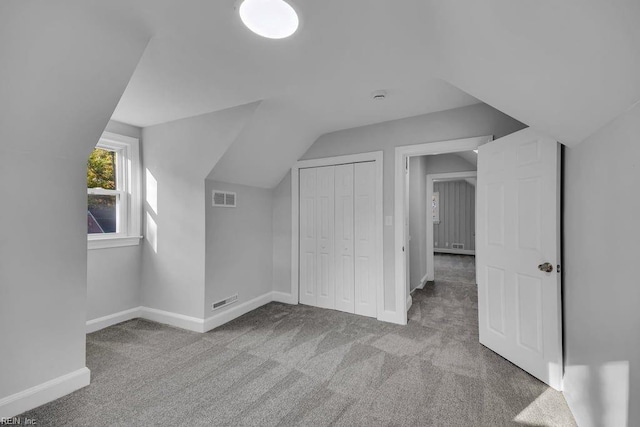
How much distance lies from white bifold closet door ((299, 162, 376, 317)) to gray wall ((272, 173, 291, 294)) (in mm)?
210

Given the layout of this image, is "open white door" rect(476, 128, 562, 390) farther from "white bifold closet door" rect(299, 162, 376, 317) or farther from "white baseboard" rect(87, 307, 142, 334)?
"white baseboard" rect(87, 307, 142, 334)

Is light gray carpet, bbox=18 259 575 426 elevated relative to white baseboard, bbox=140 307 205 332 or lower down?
lower down

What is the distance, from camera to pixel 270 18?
5.14ft

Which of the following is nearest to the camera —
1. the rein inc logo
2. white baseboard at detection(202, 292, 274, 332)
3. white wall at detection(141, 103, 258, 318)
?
the rein inc logo

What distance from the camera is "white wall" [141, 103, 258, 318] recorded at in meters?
2.95

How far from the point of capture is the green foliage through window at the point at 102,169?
3.15 meters

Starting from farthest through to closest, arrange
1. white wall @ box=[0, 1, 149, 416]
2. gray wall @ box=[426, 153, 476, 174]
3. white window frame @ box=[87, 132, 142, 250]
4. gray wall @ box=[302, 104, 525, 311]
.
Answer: gray wall @ box=[426, 153, 476, 174]
white window frame @ box=[87, 132, 142, 250]
gray wall @ box=[302, 104, 525, 311]
white wall @ box=[0, 1, 149, 416]

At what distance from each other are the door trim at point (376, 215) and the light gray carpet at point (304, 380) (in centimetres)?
33

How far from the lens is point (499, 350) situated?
2.45 meters

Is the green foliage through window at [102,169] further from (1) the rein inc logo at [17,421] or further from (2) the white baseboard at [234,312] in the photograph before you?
(1) the rein inc logo at [17,421]

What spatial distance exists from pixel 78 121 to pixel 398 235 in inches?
117

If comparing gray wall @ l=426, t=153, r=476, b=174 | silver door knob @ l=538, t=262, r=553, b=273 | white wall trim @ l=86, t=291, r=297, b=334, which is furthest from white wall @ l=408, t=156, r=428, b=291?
white wall trim @ l=86, t=291, r=297, b=334

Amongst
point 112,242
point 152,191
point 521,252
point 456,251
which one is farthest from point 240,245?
point 456,251

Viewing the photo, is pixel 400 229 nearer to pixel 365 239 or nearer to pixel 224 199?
pixel 365 239
